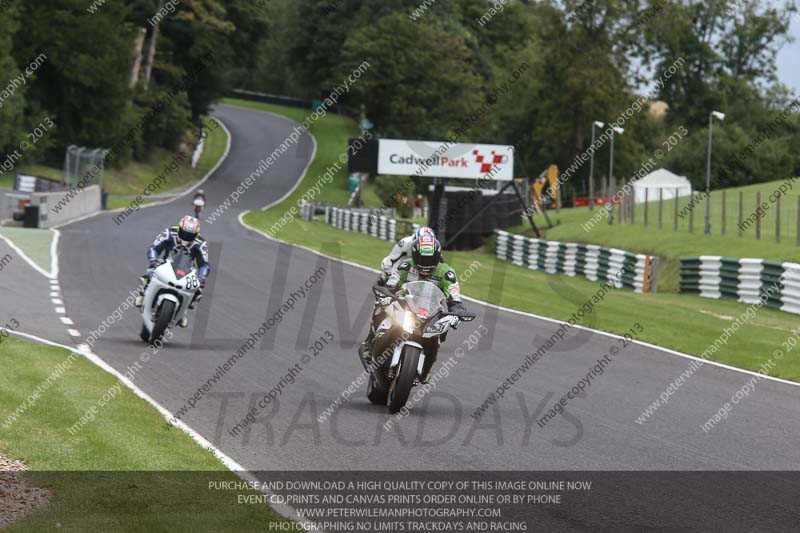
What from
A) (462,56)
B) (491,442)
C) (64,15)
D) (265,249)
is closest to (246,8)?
(462,56)

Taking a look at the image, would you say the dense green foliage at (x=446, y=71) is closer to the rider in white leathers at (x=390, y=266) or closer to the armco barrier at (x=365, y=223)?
the armco barrier at (x=365, y=223)

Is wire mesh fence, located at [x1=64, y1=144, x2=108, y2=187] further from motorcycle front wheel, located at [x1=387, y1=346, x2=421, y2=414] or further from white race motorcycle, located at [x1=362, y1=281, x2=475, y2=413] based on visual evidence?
motorcycle front wheel, located at [x1=387, y1=346, x2=421, y2=414]

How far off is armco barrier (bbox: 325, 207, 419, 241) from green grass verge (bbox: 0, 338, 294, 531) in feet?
117

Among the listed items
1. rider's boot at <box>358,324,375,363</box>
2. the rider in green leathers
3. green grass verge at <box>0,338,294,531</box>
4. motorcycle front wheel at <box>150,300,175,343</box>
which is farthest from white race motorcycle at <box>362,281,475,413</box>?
motorcycle front wheel at <box>150,300,175,343</box>

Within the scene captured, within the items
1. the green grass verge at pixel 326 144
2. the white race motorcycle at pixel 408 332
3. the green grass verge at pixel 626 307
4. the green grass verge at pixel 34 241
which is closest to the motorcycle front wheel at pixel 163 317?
the white race motorcycle at pixel 408 332

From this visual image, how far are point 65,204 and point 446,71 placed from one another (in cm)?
4792

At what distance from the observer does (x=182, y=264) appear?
53.9ft

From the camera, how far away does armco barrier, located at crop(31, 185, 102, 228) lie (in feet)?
134

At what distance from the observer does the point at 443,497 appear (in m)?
8.11

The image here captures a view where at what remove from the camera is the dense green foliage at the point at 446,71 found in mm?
68062

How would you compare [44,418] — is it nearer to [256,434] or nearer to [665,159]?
[256,434]

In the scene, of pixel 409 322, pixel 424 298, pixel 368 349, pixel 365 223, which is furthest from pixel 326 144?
pixel 409 322

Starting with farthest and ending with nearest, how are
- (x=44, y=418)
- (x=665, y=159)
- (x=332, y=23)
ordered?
(x=332, y=23) < (x=665, y=159) < (x=44, y=418)

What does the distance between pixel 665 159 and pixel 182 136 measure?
113 ft
